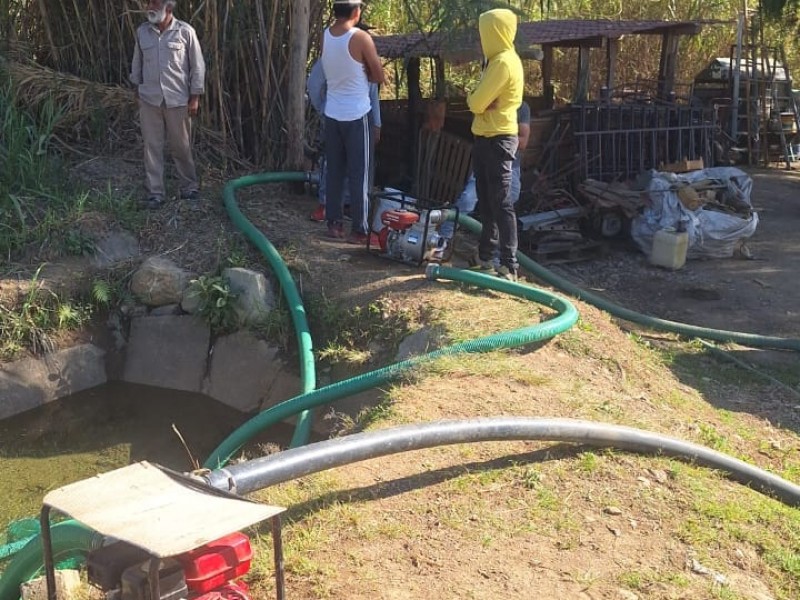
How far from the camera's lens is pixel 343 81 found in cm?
638

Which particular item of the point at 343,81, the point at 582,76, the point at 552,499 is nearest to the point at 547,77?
the point at 582,76

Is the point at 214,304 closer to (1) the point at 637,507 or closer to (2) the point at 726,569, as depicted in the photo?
(1) the point at 637,507

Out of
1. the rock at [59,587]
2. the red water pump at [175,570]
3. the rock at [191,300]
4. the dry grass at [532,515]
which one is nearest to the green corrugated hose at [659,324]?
the dry grass at [532,515]

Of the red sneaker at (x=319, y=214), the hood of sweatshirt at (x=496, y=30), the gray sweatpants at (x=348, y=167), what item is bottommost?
the red sneaker at (x=319, y=214)

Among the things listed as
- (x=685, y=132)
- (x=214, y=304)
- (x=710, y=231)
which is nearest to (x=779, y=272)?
(x=710, y=231)

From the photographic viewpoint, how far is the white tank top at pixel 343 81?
632cm

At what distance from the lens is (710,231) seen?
28.1ft

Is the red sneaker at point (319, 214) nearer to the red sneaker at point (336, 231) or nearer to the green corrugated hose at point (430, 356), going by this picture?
the red sneaker at point (336, 231)

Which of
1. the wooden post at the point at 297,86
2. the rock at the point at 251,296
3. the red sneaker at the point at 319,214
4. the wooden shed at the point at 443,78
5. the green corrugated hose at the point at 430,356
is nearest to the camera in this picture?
the green corrugated hose at the point at 430,356

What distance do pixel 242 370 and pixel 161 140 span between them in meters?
2.17

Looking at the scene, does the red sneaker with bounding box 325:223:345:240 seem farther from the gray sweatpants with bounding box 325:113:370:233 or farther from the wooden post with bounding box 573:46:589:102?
the wooden post with bounding box 573:46:589:102

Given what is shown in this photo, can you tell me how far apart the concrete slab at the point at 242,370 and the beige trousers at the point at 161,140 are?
1.70 metres

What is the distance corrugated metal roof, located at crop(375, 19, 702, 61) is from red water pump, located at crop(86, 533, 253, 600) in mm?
6336

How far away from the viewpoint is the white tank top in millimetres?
6316
